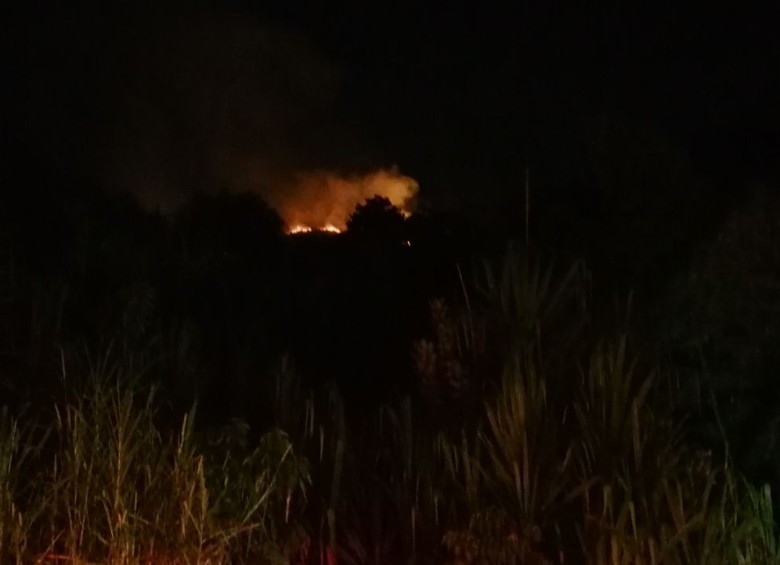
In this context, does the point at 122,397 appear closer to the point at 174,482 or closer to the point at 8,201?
the point at 174,482

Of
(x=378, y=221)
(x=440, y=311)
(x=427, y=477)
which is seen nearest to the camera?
(x=427, y=477)

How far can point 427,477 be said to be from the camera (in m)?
5.12

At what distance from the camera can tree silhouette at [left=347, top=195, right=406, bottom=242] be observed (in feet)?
44.8

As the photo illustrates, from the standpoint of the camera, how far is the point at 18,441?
190 inches

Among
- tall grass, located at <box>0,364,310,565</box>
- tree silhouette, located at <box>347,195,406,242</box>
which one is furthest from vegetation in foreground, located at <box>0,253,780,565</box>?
tree silhouette, located at <box>347,195,406,242</box>

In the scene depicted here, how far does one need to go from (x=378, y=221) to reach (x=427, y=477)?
1128 cm

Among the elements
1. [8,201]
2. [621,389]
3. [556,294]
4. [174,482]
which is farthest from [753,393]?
[8,201]

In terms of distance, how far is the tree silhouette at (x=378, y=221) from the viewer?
44.8ft

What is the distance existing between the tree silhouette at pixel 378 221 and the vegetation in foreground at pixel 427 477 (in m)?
6.80

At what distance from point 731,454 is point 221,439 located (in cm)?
249

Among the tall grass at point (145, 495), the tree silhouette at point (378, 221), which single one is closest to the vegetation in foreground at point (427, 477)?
the tall grass at point (145, 495)

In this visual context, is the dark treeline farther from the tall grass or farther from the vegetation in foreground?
the tall grass

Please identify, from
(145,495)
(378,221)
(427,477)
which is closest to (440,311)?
(427,477)

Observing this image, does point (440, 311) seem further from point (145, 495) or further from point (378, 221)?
point (378, 221)
